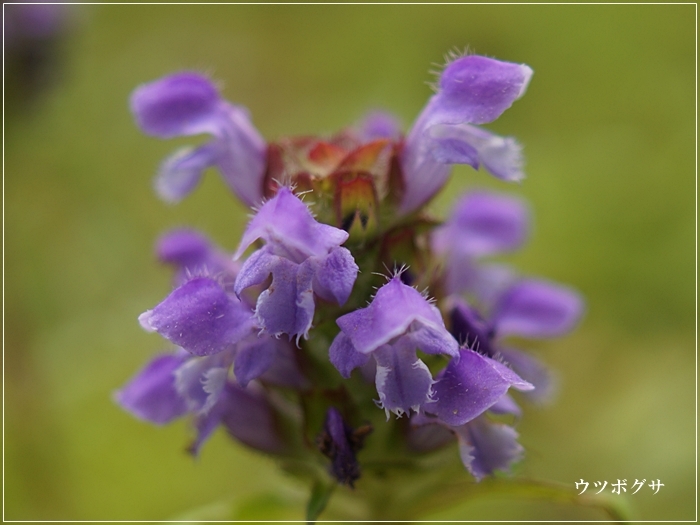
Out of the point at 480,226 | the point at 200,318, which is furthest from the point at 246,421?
the point at 480,226

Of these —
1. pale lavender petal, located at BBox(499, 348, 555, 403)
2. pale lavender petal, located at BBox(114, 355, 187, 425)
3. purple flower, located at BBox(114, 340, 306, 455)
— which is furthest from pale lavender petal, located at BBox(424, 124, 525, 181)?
pale lavender petal, located at BBox(114, 355, 187, 425)

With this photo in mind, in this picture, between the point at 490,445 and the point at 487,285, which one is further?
the point at 487,285

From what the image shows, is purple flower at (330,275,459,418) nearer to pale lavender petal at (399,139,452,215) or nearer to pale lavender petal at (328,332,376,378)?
pale lavender petal at (328,332,376,378)

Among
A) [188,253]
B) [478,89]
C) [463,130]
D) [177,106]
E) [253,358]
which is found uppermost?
[478,89]

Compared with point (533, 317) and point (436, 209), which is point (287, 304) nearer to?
point (533, 317)

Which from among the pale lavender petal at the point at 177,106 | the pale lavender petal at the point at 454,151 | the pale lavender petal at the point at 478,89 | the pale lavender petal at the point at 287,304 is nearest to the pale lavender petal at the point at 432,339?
the pale lavender petal at the point at 287,304

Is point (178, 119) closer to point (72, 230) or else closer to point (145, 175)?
point (72, 230)

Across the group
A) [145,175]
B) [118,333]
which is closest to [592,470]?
[118,333]
